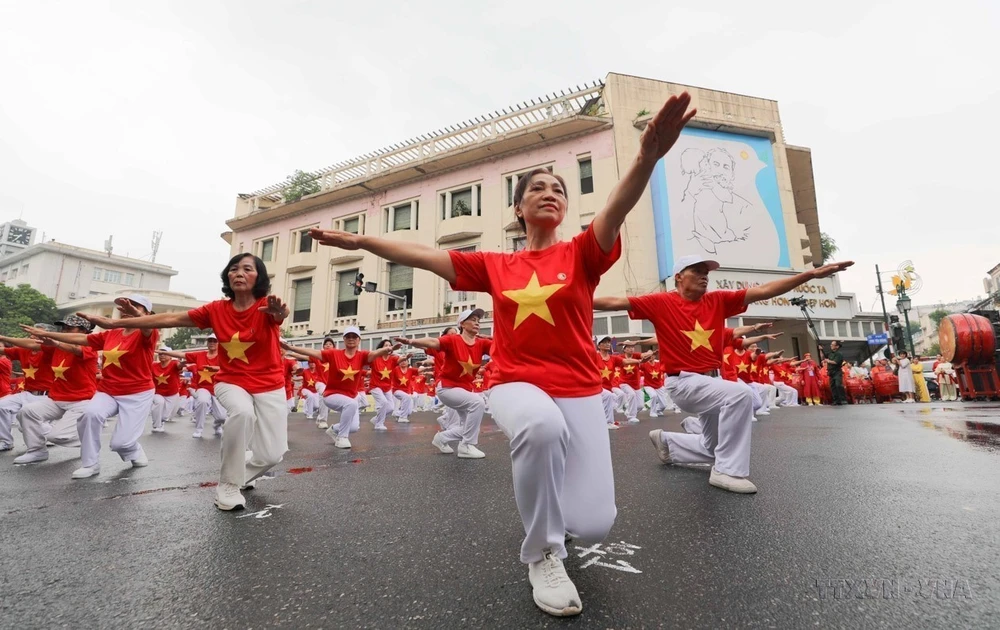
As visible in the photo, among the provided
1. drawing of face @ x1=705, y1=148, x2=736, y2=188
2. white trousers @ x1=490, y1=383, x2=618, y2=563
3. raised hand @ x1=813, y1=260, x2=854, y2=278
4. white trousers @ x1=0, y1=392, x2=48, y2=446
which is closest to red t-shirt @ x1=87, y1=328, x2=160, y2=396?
white trousers @ x1=0, y1=392, x2=48, y2=446

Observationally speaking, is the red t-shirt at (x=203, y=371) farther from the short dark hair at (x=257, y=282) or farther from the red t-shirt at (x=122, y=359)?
the short dark hair at (x=257, y=282)

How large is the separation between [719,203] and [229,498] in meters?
25.6

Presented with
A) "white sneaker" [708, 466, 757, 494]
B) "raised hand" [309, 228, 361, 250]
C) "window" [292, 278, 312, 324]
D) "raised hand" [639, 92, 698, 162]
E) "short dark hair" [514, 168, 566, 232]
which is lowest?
"white sneaker" [708, 466, 757, 494]

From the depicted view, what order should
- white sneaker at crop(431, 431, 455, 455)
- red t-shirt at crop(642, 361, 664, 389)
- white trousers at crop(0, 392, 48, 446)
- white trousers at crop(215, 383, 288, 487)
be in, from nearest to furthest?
1. white trousers at crop(215, 383, 288, 487)
2. white sneaker at crop(431, 431, 455, 455)
3. white trousers at crop(0, 392, 48, 446)
4. red t-shirt at crop(642, 361, 664, 389)

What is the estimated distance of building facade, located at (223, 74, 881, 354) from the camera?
78.6 ft

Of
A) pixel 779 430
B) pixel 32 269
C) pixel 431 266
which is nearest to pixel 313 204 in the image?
pixel 779 430

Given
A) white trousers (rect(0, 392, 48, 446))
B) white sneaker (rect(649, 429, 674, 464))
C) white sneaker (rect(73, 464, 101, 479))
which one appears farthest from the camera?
white trousers (rect(0, 392, 48, 446))

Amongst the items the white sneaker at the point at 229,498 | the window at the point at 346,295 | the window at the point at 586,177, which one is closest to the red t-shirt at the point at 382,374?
the white sneaker at the point at 229,498

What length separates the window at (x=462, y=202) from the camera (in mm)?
27644

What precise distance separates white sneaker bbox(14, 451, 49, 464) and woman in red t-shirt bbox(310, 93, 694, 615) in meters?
6.59

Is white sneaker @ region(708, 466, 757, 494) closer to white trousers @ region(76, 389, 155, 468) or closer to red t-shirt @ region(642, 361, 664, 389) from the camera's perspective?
white trousers @ region(76, 389, 155, 468)

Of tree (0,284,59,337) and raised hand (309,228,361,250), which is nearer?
raised hand (309,228,361,250)

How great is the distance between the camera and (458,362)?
7109 mm

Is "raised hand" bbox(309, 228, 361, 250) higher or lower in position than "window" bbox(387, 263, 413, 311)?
lower
